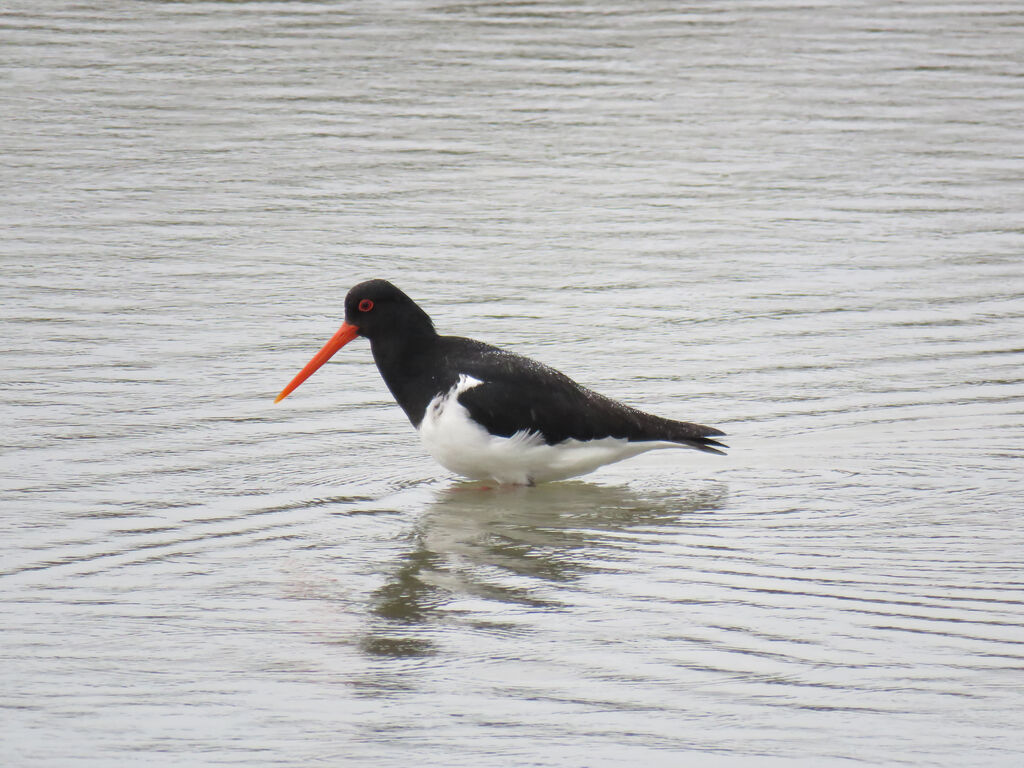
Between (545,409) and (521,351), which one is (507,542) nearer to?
(545,409)

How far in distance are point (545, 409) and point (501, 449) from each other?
0.88 feet

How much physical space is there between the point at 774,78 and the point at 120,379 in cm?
752

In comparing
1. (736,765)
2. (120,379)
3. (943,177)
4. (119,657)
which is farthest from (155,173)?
(736,765)

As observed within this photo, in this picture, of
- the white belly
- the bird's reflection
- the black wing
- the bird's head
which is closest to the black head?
the bird's head

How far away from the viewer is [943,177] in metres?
11.5

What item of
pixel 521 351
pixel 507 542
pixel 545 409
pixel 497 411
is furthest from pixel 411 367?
pixel 521 351

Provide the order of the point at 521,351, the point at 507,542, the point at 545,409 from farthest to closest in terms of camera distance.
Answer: the point at 521,351, the point at 545,409, the point at 507,542

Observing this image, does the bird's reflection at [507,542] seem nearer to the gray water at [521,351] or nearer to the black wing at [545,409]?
the gray water at [521,351]

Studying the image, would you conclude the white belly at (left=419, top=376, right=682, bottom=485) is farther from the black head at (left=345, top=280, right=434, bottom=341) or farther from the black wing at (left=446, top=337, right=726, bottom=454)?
the black head at (left=345, top=280, right=434, bottom=341)

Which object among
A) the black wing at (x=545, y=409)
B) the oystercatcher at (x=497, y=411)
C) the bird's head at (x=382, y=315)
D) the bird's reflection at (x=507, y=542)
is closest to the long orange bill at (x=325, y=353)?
the bird's head at (x=382, y=315)

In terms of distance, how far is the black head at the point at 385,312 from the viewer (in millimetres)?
7250

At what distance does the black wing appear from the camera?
688 centimetres

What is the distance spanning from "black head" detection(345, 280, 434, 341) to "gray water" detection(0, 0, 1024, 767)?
54cm

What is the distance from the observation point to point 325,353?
298 inches
